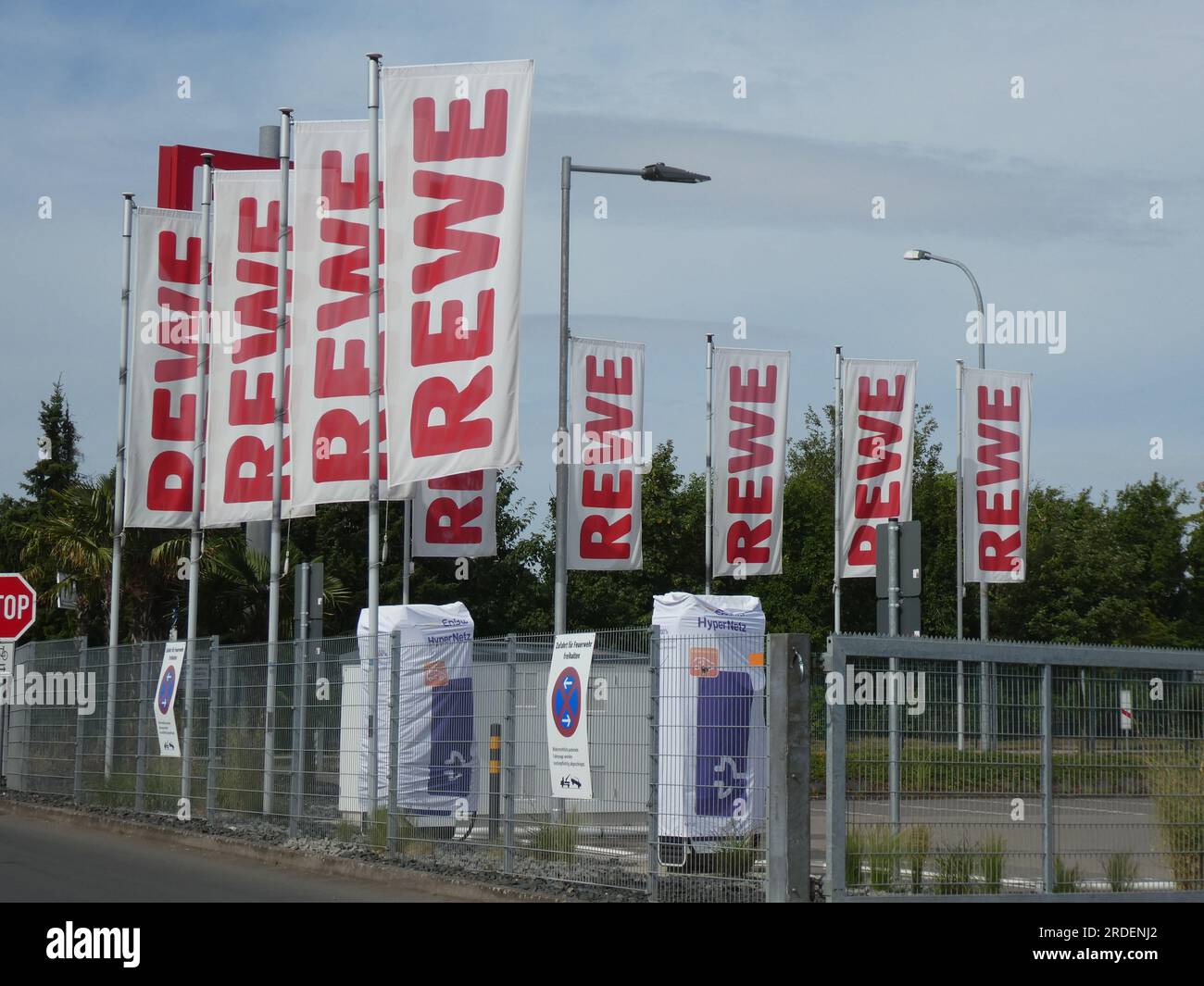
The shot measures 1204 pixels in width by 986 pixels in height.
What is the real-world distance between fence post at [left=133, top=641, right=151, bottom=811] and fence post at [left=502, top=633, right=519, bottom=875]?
7.82 m

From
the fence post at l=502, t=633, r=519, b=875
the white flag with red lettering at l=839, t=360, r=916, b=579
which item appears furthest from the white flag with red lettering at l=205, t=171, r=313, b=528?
the white flag with red lettering at l=839, t=360, r=916, b=579

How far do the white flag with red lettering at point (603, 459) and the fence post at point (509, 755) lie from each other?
414 inches

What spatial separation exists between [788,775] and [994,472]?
18.3 meters

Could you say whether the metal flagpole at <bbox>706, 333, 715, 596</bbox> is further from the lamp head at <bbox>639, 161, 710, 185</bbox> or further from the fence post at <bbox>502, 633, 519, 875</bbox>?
the fence post at <bbox>502, 633, 519, 875</bbox>

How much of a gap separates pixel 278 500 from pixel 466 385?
5.70 metres

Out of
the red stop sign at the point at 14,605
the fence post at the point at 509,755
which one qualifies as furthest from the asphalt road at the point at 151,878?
the red stop sign at the point at 14,605

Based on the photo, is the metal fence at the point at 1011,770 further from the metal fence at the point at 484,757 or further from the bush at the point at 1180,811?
the metal fence at the point at 484,757

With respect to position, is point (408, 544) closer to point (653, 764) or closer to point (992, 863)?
point (653, 764)

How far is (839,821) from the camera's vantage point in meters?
11.2

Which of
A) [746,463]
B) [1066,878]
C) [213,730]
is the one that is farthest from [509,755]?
[746,463]

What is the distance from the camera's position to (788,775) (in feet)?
37.1

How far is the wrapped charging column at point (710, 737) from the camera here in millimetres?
11719

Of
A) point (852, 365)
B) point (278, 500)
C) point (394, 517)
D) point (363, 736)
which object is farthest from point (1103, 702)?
point (394, 517)
